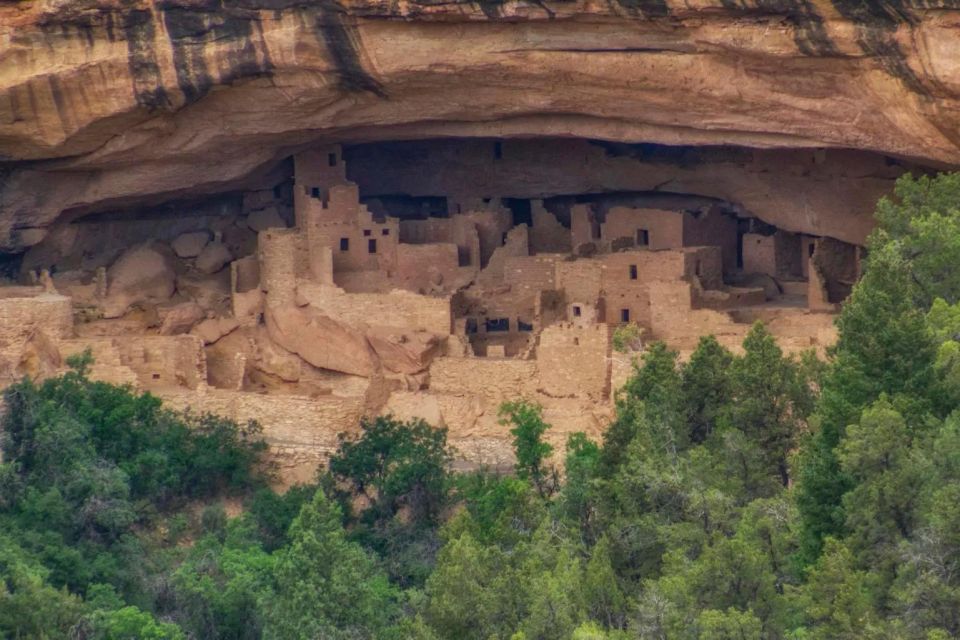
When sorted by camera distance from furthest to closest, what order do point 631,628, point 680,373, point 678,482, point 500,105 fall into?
point 500,105, point 680,373, point 678,482, point 631,628

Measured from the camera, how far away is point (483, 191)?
28.4m

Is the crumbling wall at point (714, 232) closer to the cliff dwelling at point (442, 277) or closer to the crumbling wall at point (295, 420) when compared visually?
the cliff dwelling at point (442, 277)

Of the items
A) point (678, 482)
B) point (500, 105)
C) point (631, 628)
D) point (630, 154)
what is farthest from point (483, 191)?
point (631, 628)

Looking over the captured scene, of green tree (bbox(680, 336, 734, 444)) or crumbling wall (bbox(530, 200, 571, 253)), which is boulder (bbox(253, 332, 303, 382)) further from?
green tree (bbox(680, 336, 734, 444))

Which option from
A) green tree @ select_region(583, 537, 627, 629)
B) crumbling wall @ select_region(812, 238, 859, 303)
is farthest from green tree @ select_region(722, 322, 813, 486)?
crumbling wall @ select_region(812, 238, 859, 303)

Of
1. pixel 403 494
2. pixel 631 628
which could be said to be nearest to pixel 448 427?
pixel 403 494

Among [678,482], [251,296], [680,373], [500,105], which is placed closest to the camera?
[678,482]

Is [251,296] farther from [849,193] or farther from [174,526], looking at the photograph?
[849,193]

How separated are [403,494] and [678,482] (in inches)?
186

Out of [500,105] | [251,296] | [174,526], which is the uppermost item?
[500,105]

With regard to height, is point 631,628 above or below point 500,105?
below

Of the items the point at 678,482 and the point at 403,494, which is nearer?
the point at 678,482

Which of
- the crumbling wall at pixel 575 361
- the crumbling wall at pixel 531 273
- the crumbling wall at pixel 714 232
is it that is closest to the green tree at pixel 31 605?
the crumbling wall at pixel 575 361

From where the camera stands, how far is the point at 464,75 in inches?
943
